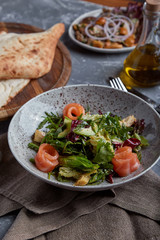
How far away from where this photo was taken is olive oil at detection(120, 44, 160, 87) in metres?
2.07

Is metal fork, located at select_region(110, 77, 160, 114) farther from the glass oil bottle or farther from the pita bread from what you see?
the pita bread

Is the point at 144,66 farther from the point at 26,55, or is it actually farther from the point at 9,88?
the point at 9,88

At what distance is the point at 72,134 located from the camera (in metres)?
1.48

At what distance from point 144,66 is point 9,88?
3.30ft

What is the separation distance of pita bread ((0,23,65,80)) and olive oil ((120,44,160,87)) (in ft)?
2.10

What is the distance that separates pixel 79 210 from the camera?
1376 mm

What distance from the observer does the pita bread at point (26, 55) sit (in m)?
2.09

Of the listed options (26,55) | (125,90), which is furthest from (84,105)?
(26,55)

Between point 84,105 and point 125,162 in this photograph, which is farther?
point 84,105

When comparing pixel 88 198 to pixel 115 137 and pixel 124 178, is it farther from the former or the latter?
pixel 115 137

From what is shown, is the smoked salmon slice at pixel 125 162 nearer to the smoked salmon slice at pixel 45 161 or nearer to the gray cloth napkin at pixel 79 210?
the gray cloth napkin at pixel 79 210

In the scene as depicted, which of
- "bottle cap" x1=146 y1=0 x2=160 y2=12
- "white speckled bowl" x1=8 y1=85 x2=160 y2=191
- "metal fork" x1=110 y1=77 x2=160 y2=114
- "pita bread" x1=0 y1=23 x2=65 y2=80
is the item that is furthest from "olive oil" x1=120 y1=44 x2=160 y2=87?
"pita bread" x1=0 y1=23 x2=65 y2=80

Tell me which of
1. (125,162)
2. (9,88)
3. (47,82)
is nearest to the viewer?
(125,162)

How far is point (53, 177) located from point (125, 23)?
1.96 metres
